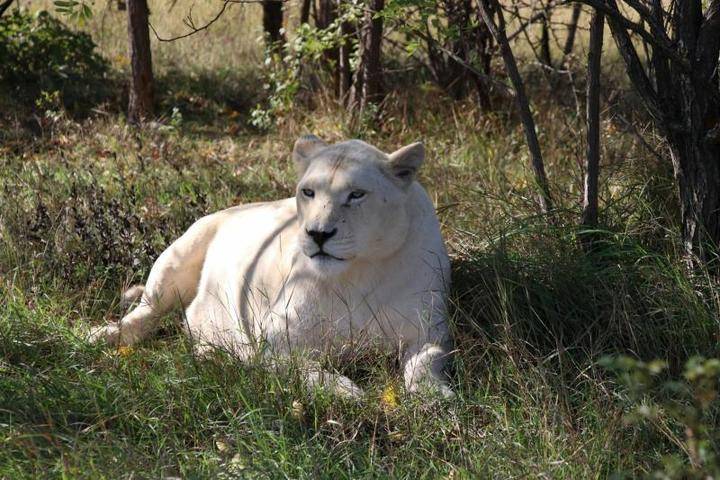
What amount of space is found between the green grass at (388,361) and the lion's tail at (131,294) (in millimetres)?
76

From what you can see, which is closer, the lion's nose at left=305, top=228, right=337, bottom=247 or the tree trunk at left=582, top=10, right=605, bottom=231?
the lion's nose at left=305, top=228, right=337, bottom=247

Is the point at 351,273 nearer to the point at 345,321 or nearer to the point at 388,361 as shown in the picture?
the point at 345,321

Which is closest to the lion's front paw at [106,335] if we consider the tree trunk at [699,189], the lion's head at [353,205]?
the lion's head at [353,205]

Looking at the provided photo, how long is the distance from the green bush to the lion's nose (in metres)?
5.88

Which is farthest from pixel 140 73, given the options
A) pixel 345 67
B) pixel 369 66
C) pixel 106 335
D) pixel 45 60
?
pixel 106 335

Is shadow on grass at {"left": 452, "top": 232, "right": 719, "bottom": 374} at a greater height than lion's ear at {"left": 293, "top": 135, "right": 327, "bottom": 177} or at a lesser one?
lesser

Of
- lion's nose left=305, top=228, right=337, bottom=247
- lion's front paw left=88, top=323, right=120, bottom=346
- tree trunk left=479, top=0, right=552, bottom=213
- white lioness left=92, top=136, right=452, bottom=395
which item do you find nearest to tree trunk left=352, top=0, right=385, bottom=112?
tree trunk left=479, top=0, right=552, bottom=213

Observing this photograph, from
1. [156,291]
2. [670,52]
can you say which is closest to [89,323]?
[156,291]

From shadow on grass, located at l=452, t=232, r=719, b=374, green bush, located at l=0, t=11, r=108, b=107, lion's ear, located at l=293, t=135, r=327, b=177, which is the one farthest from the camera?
green bush, located at l=0, t=11, r=108, b=107

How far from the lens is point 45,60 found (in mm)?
9539

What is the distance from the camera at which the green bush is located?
9.30 meters

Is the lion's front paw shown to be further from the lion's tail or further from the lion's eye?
the lion's eye

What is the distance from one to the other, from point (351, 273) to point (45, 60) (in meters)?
6.41

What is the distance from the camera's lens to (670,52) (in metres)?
4.11
